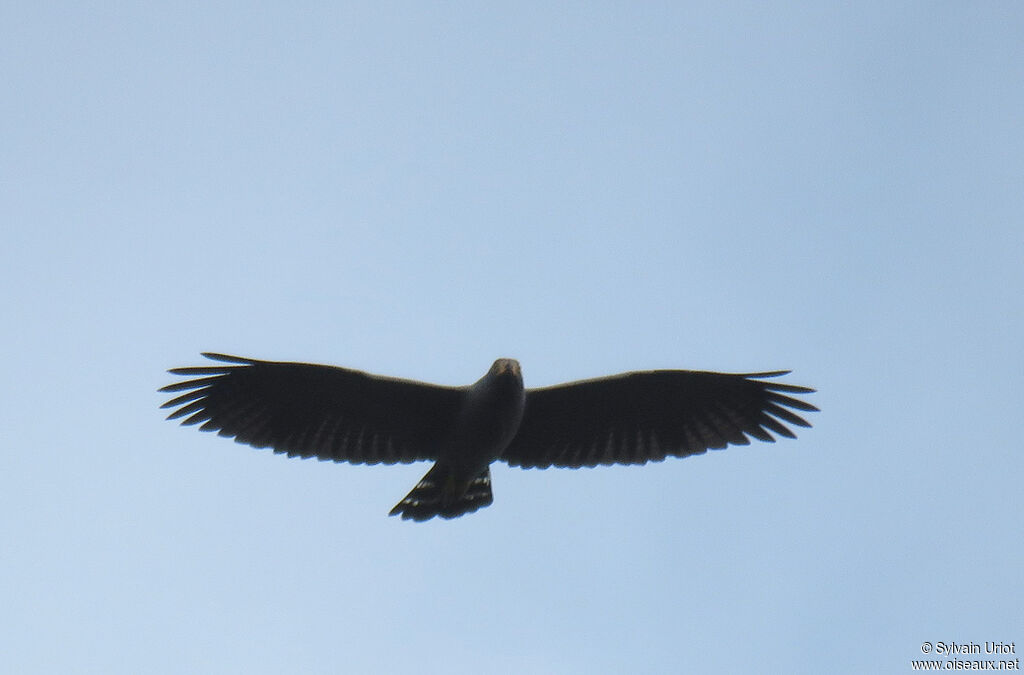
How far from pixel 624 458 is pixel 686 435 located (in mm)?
594

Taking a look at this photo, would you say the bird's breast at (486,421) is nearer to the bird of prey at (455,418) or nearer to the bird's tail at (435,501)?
the bird of prey at (455,418)

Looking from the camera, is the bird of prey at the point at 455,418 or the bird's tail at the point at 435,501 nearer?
the bird of prey at the point at 455,418

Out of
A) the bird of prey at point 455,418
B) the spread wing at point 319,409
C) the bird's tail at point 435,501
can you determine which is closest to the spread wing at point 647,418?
the bird of prey at point 455,418

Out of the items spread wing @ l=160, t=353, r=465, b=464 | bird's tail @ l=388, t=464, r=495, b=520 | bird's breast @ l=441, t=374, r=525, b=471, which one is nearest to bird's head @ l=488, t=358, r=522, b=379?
bird's breast @ l=441, t=374, r=525, b=471

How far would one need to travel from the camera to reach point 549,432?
1060 centimetres

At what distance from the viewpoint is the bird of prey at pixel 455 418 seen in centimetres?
1011

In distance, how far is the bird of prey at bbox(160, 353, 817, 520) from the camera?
10.1 m

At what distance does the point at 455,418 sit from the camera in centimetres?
1021

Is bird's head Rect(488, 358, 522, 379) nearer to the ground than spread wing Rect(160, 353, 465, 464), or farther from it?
farther from it

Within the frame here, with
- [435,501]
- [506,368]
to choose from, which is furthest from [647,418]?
[435,501]

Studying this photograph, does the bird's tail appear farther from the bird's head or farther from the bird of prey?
the bird's head

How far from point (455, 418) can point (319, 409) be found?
1214mm

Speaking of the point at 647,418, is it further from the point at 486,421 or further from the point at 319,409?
the point at 319,409

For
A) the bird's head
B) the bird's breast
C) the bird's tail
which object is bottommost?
the bird's tail
